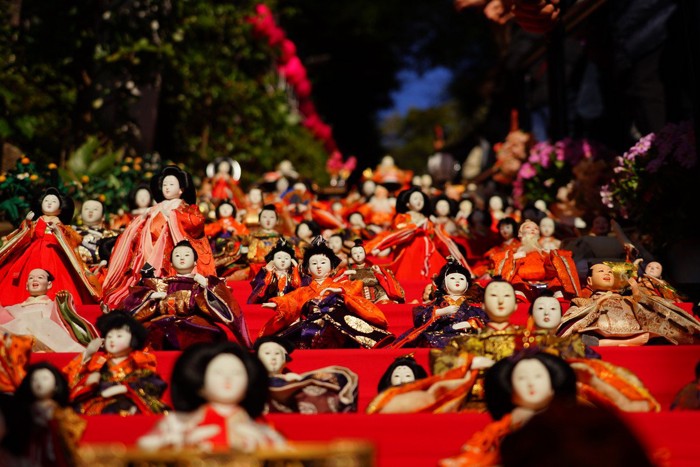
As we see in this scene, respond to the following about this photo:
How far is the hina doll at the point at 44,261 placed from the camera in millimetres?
7684

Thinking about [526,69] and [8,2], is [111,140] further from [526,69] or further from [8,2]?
[526,69]

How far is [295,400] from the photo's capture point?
5336mm

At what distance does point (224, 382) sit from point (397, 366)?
158 cm

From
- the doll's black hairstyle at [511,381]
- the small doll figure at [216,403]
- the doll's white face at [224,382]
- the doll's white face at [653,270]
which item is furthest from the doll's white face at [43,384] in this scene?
the doll's white face at [653,270]

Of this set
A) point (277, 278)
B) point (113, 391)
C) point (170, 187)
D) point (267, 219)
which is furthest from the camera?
point (267, 219)

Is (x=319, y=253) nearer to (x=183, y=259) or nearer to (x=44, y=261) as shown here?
(x=183, y=259)

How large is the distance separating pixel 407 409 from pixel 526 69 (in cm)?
1294

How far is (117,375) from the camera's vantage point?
209 inches

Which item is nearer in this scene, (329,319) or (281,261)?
(329,319)

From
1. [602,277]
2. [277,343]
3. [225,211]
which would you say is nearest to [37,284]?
[277,343]

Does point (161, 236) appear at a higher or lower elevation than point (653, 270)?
higher

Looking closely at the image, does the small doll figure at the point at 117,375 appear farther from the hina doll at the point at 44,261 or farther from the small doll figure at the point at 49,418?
the hina doll at the point at 44,261

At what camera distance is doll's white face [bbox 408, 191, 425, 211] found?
955cm

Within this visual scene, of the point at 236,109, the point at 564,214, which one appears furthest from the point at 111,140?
the point at 564,214
